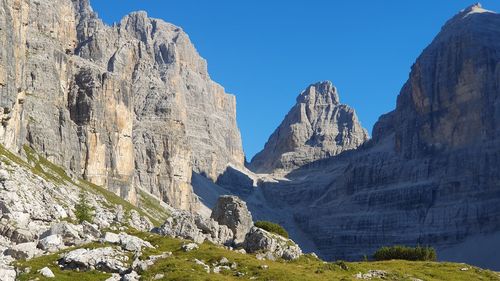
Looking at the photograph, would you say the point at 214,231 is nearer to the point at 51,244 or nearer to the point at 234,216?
the point at 234,216

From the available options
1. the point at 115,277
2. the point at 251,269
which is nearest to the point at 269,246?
the point at 251,269

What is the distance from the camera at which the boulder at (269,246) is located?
78856 millimetres

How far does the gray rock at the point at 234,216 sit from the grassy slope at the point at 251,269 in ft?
48.6

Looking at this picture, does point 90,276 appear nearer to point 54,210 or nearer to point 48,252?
point 48,252

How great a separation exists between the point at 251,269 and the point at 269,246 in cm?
1804

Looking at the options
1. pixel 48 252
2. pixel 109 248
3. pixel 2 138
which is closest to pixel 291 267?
pixel 109 248

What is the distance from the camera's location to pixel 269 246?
80.9m

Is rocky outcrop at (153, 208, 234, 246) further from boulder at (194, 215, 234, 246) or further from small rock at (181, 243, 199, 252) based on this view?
small rock at (181, 243, 199, 252)

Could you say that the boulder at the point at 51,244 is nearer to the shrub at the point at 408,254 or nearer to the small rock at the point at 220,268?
the small rock at the point at 220,268

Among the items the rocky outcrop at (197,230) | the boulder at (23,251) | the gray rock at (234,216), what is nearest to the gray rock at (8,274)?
the boulder at (23,251)

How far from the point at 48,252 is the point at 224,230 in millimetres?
29234

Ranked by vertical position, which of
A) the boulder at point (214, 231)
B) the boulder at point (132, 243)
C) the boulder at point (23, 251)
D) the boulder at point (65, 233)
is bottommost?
the boulder at point (23, 251)

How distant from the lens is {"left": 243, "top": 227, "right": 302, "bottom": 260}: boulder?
259 ft

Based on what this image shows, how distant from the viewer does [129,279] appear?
5662 cm
